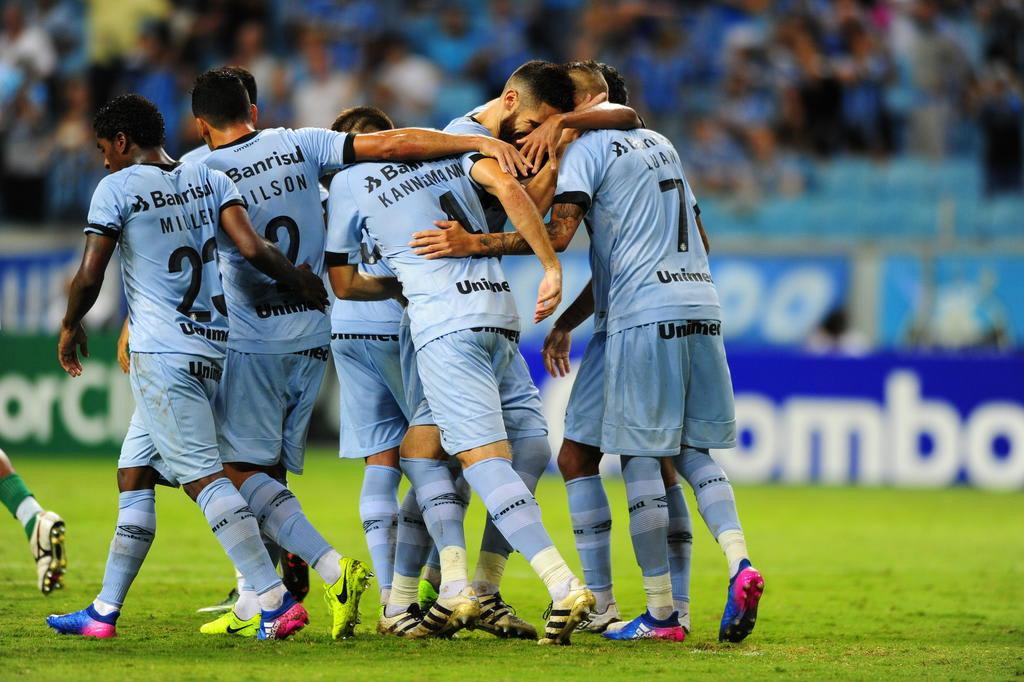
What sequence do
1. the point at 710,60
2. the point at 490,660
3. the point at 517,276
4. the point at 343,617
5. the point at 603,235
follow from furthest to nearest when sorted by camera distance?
1. the point at 710,60
2. the point at 517,276
3. the point at 603,235
4. the point at 343,617
5. the point at 490,660

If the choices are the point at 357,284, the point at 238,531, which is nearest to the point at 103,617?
the point at 238,531

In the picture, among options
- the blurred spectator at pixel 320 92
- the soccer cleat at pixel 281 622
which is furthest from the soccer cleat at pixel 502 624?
the blurred spectator at pixel 320 92

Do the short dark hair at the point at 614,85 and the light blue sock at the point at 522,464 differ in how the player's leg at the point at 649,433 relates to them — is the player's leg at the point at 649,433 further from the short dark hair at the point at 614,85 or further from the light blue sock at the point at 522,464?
the short dark hair at the point at 614,85

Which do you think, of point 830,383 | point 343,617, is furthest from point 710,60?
point 343,617

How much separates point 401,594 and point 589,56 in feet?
41.8

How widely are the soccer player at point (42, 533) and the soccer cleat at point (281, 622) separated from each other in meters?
1.25

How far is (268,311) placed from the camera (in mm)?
7094

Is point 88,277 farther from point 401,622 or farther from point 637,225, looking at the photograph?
point 637,225

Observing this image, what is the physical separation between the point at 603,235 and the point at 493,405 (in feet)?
3.42

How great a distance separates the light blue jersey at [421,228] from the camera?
255 inches

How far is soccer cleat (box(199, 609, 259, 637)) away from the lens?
673 cm

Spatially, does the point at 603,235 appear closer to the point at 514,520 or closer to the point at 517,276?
the point at 514,520

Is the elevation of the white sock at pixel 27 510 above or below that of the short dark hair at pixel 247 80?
below

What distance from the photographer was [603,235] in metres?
6.93
